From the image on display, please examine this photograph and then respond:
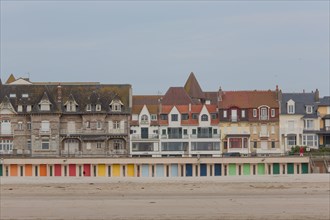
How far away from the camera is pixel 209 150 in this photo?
68.5 m

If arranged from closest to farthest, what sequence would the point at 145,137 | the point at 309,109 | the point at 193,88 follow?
the point at 145,137, the point at 309,109, the point at 193,88

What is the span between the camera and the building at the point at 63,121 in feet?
224

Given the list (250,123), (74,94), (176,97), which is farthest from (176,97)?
(74,94)

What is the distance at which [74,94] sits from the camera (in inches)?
2803

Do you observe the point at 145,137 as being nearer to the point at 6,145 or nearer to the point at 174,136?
the point at 174,136

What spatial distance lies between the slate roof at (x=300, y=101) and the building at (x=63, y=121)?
493 inches

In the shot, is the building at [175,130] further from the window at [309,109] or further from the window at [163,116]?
the window at [309,109]

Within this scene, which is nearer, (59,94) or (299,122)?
(299,122)

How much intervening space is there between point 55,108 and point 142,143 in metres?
7.62

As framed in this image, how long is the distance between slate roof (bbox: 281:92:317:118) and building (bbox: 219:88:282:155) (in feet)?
2.06

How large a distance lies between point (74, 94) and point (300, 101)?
18416mm

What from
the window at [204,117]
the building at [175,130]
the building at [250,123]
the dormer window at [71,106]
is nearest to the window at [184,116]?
the building at [175,130]

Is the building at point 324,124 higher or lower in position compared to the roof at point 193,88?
lower

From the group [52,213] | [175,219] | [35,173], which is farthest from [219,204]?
[35,173]
